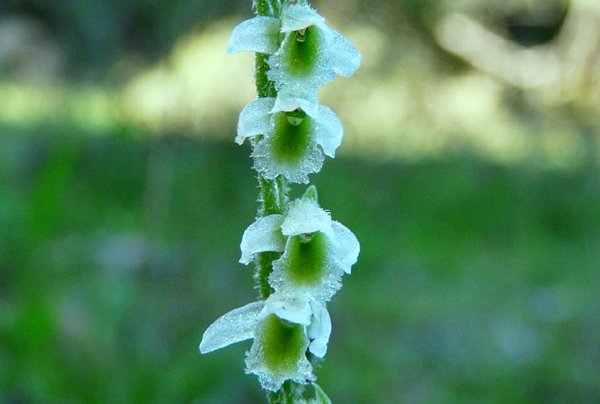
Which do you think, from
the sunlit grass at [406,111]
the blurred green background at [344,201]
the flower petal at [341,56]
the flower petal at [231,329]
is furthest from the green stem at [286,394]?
the sunlit grass at [406,111]

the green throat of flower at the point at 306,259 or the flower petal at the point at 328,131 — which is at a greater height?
the flower petal at the point at 328,131

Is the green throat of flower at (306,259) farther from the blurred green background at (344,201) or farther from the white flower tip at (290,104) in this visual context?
the blurred green background at (344,201)

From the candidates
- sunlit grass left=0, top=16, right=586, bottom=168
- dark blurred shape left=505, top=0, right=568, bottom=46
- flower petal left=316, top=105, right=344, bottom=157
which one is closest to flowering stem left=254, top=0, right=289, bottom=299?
flower petal left=316, top=105, right=344, bottom=157

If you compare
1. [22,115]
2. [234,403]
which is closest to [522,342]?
[234,403]

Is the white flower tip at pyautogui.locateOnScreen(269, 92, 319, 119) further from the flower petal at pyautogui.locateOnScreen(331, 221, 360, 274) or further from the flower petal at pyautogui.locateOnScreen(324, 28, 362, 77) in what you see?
the flower petal at pyautogui.locateOnScreen(331, 221, 360, 274)

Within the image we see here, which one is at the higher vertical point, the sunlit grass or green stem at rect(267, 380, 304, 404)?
the sunlit grass

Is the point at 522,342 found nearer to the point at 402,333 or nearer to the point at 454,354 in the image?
the point at 454,354
